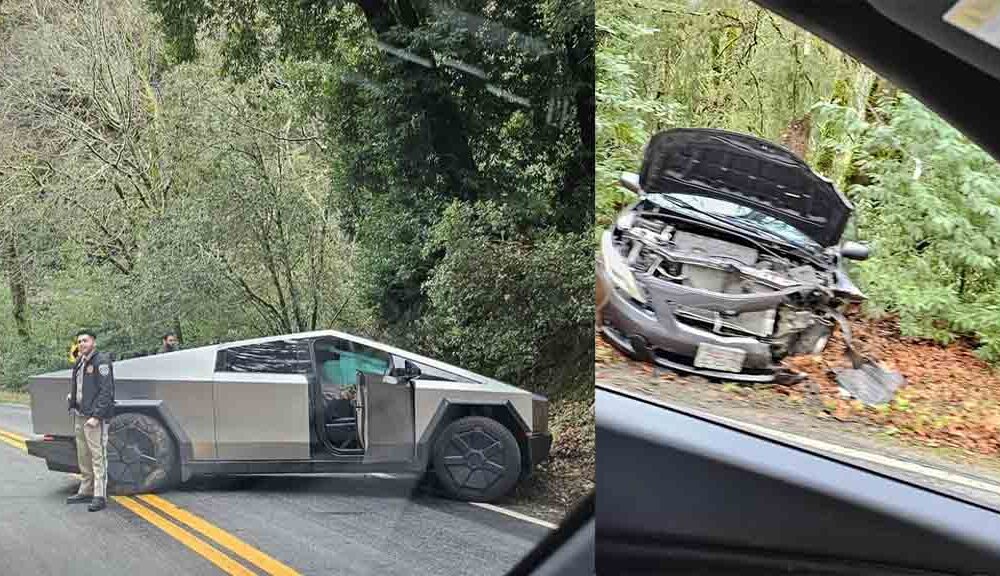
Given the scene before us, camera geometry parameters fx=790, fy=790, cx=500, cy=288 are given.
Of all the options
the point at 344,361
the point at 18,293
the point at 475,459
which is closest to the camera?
the point at 18,293

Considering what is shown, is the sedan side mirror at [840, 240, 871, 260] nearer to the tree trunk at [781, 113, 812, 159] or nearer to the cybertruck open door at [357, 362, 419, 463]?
the tree trunk at [781, 113, 812, 159]

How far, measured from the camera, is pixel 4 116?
1.32 m

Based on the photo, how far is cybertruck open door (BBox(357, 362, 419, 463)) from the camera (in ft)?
4.83

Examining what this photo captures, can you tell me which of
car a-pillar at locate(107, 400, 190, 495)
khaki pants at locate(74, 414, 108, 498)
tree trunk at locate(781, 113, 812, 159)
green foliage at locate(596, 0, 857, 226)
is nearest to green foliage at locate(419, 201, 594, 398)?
car a-pillar at locate(107, 400, 190, 495)

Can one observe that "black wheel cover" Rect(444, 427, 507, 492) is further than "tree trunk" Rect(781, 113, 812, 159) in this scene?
No

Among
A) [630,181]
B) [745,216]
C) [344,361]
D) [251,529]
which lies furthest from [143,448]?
[745,216]

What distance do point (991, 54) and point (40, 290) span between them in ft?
7.57

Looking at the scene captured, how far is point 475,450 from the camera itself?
1.55 meters

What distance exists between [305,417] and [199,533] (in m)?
0.30

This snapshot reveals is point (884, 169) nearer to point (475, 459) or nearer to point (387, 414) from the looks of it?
point (475, 459)

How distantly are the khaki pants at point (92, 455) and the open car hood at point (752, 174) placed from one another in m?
1.56

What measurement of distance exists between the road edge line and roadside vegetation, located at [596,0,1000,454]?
991 mm

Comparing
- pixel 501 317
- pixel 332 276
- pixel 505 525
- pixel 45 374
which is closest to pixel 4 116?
pixel 45 374

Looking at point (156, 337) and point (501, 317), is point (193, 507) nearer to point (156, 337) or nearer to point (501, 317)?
point (156, 337)
